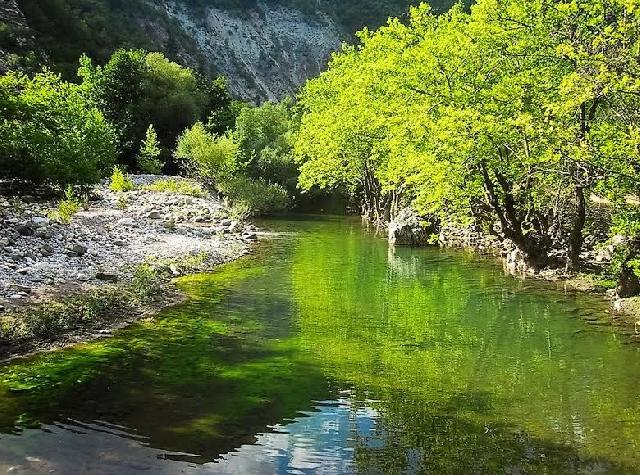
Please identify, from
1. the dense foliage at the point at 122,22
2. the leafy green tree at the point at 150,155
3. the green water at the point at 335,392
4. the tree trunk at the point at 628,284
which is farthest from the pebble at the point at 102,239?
the dense foliage at the point at 122,22

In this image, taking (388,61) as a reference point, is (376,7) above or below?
above

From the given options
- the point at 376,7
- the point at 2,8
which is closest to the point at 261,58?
the point at 376,7

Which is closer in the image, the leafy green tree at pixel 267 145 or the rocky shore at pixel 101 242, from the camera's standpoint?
the rocky shore at pixel 101 242

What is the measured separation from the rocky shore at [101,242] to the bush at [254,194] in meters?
8.49

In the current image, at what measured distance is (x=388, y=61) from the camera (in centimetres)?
2567

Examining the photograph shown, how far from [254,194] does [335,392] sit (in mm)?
37784

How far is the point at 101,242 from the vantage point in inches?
794

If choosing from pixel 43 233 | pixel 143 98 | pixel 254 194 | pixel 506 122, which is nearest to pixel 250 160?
pixel 254 194

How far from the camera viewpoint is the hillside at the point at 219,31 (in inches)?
2736

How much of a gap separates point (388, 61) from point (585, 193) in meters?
11.7

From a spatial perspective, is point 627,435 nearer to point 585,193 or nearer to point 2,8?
point 585,193

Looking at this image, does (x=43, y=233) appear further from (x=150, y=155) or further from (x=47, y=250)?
(x=150, y=155)

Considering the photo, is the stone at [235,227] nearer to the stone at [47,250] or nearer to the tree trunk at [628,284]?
the stone at [47,250]

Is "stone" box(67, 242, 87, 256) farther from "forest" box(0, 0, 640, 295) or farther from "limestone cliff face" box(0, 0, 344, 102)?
"limestone cliff face" box(0, 0, 344, 102)
